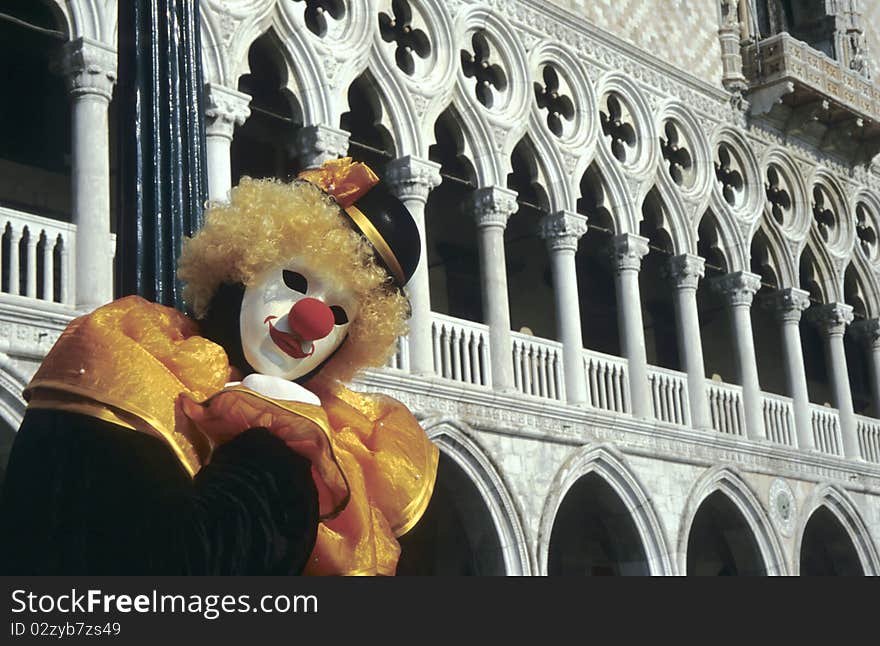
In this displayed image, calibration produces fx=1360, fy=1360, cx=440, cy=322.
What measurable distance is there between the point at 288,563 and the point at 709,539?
13.5 meters

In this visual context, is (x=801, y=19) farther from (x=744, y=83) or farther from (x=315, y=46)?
(x=315, y=46)

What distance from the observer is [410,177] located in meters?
10.3

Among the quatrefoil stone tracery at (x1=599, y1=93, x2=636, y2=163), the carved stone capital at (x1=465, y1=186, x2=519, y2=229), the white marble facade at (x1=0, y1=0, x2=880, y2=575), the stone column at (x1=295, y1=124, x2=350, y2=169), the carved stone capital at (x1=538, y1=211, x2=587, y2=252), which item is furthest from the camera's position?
the quatrefoil stone tracery at (x1=599, y1=93, x2=636, y2=163)

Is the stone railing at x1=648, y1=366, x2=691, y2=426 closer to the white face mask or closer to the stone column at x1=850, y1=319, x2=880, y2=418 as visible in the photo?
the stone column at x1=850, y1=319, x2=880, y2=418

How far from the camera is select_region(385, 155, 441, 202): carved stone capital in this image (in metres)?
10.3

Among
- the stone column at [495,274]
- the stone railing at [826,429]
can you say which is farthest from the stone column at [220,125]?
the stone railing at [826,429]

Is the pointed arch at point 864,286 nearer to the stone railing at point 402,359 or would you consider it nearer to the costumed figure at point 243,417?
the stone railing at point 402,359

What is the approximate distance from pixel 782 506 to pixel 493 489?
169 inches

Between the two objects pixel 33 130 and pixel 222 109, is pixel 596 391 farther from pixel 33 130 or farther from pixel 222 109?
pixel 33 130

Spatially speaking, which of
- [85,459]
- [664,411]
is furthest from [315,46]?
[85,459]

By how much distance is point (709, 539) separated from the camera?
14.9 meters

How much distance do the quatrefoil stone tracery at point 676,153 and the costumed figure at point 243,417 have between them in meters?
11.1

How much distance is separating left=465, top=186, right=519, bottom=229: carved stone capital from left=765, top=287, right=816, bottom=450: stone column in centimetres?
448

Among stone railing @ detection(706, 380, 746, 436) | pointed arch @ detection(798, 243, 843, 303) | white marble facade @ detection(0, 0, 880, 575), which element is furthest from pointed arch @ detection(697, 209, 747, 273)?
pointed arch @ detection(798, 243, 843, 303)
